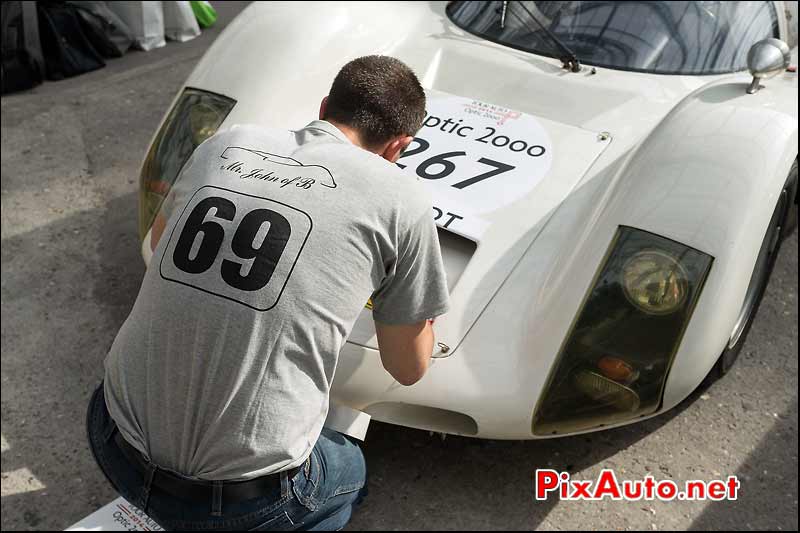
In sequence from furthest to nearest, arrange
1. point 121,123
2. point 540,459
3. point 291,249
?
1. point 121,123
2. point 540,459
3. point 291,249

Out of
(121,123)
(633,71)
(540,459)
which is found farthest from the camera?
(121,123)

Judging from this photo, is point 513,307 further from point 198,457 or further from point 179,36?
point 179,36

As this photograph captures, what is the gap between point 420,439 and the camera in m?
2.81

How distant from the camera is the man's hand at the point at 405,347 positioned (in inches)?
67.8

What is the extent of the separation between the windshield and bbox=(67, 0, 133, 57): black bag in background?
11.8ft

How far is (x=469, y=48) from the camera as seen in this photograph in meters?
3.36

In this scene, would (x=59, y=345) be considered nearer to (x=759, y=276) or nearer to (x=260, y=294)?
(x=260, y=294)

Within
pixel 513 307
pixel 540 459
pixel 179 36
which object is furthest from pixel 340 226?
pixel 179 36

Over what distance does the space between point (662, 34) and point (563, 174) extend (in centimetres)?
90

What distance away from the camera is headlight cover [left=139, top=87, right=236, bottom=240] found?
2904 millimetres

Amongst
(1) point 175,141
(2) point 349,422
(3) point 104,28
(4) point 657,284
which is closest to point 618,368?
(4) point 657,284

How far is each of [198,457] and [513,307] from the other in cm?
114

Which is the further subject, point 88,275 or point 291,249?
point 88,275

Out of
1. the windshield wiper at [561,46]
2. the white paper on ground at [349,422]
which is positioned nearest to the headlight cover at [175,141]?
the white paper on ground at [349,422]
